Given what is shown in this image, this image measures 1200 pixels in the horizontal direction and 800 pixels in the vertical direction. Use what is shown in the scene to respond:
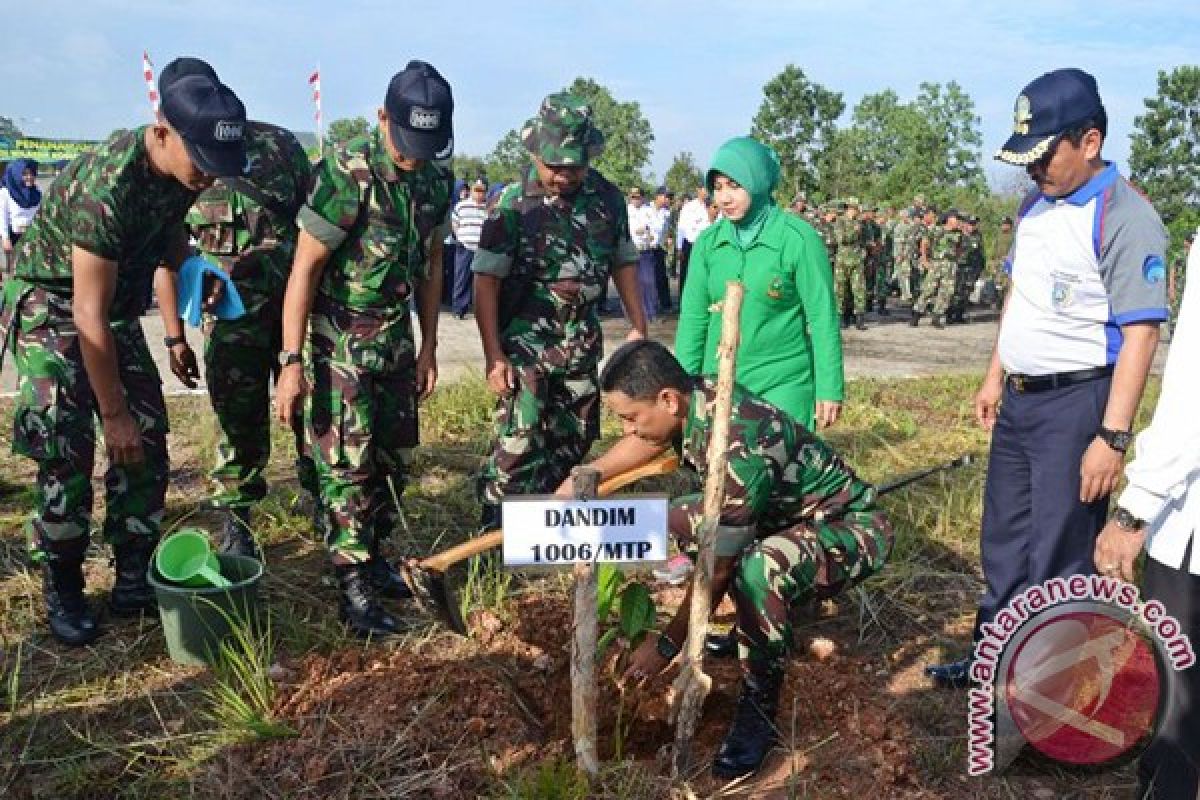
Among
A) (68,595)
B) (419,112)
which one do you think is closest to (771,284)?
(419,112)

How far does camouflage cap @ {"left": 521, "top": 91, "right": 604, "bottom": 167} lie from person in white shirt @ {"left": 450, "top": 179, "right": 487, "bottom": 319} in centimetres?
824

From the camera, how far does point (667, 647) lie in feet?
9.43

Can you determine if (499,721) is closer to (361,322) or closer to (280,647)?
(280,647)

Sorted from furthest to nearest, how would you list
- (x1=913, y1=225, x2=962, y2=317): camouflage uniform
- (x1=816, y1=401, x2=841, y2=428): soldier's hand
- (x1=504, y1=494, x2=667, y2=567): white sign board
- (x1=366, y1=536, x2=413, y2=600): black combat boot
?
1. (x1=913, y1=225, x2=962, y2=317): camouflage uniform
2. (x1=366, y1=536, x2=413, y2=600): black combat boot
3. (x1=816, y1=401, x2=841, y2=428): soldier's hand
4. (x1=504, y1=494, x2=667, y2=567): white sign board

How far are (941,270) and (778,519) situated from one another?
41.0ft

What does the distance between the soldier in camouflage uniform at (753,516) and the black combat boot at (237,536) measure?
76.0 inches

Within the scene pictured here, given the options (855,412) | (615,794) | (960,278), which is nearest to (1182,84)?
(960,278)

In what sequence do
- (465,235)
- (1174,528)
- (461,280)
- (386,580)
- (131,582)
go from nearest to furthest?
1. (1174,528)
2. (131,582)
3. (386,580)
4. (465,235)
5. (461,280)

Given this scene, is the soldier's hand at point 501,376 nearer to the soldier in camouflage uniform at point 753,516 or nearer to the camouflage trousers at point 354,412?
the camouflage trousers at point 354,412

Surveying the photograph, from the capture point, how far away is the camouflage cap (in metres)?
3.56

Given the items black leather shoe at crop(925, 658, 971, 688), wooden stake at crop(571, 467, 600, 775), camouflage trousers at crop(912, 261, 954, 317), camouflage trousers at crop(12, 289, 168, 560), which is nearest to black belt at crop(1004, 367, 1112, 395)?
black leather shoe at crop(925, 658, 971, 688)

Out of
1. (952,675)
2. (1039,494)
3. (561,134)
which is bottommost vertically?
(952,675)

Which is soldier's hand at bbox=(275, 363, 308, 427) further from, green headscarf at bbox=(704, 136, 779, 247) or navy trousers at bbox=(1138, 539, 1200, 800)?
navy trousers at bbox=(1138, 539, 1200, 800)

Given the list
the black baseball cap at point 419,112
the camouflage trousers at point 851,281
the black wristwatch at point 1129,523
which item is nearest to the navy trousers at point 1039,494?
the black wristwatch at point 1129,523
